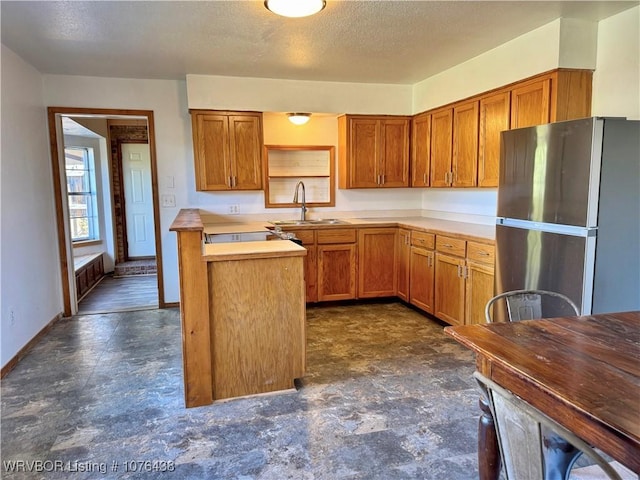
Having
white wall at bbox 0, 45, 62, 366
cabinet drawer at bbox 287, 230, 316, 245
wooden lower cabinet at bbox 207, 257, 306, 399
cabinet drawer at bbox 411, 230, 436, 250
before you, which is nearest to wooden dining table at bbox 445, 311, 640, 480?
wooden lower cabinet at bbox 207, 257, 306, 399

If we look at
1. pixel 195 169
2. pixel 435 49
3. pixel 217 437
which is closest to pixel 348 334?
pixel 217 437

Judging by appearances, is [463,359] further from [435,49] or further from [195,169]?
[195,169]

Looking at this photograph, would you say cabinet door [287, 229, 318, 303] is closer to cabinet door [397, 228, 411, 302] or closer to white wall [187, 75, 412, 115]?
cabinet door [397, 228, 411, 302]

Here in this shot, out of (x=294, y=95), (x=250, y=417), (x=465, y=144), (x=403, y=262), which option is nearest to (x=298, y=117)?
(x=294, y=95)

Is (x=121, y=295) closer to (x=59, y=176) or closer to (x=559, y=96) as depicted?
(x=59, y=176)

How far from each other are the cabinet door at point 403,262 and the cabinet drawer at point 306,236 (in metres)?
0.92

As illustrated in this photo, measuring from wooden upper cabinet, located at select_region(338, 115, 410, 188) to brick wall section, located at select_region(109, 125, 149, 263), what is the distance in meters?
3.84

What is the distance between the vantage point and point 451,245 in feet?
12.0

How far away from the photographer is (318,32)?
2.99 metres

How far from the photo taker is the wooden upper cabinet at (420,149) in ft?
14.7

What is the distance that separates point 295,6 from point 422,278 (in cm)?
267

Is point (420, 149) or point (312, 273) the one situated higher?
point (420, 149)

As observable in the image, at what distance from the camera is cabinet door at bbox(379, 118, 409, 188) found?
4.72 m

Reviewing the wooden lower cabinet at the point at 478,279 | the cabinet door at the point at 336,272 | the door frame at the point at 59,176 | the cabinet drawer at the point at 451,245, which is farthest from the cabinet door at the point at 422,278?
the door frame at the point at 59,176
